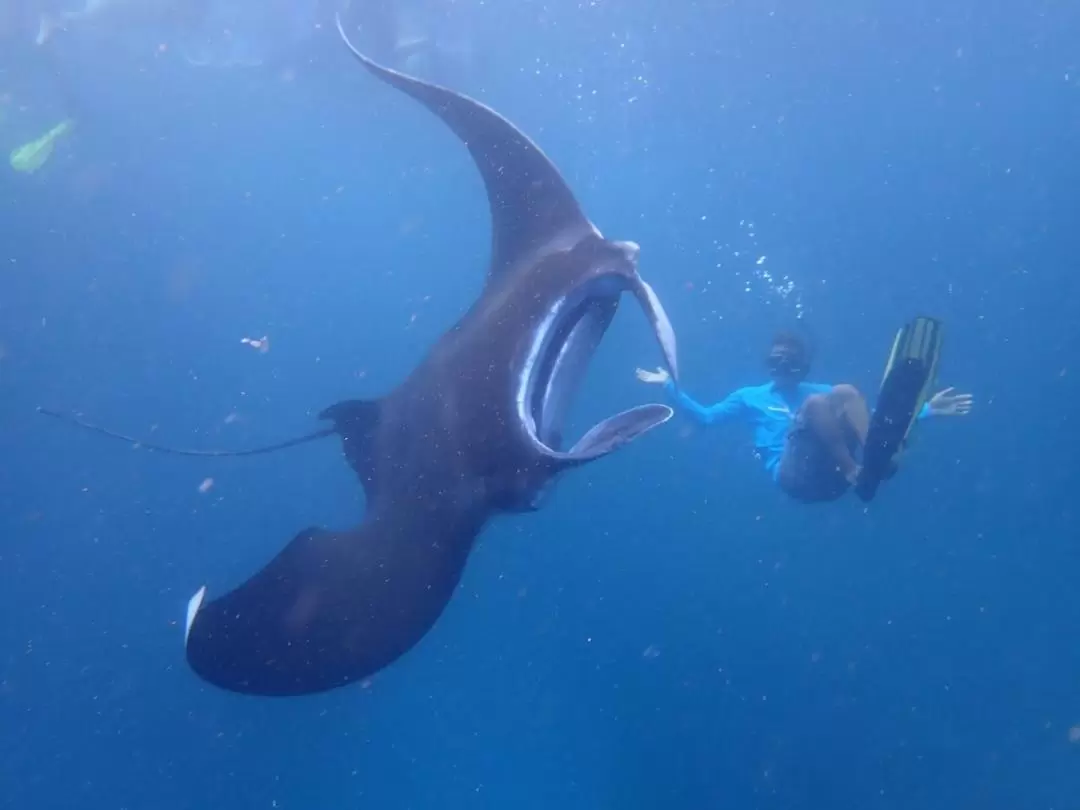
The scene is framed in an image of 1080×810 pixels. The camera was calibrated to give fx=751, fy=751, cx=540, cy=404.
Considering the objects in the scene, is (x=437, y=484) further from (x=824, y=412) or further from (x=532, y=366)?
(x=824, y=412)

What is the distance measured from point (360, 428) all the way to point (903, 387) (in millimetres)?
4642

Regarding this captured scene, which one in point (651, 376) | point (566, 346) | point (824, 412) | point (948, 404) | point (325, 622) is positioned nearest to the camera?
point (325, 622)

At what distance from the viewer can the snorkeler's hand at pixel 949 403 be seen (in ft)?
23.1

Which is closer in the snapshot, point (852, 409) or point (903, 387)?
point (903, 387)

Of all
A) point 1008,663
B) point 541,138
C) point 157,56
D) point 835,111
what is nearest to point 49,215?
point 157,56

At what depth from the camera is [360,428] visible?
3398 millimetres

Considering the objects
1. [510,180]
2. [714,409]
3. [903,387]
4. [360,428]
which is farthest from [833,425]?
[360,428]

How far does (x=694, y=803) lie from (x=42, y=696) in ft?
45.6

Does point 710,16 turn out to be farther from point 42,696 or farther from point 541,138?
point 42,696

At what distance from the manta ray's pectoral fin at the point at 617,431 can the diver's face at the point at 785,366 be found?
562cm

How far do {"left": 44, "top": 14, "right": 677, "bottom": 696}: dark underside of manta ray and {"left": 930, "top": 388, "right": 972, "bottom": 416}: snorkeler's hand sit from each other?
525 cm

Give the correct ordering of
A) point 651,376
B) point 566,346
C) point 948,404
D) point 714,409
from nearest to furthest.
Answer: point 566,346 → point 948,404 → point 651,376 → point 714,409

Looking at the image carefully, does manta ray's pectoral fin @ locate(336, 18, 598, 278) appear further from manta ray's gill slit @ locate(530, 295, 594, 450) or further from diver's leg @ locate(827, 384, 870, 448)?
diver's leg @ locate(827, 384, 870, 448)

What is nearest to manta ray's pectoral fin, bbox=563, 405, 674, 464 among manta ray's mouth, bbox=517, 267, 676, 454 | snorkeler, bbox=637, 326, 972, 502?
manta ray's mouth, bbox=517, 267, 676, 454
